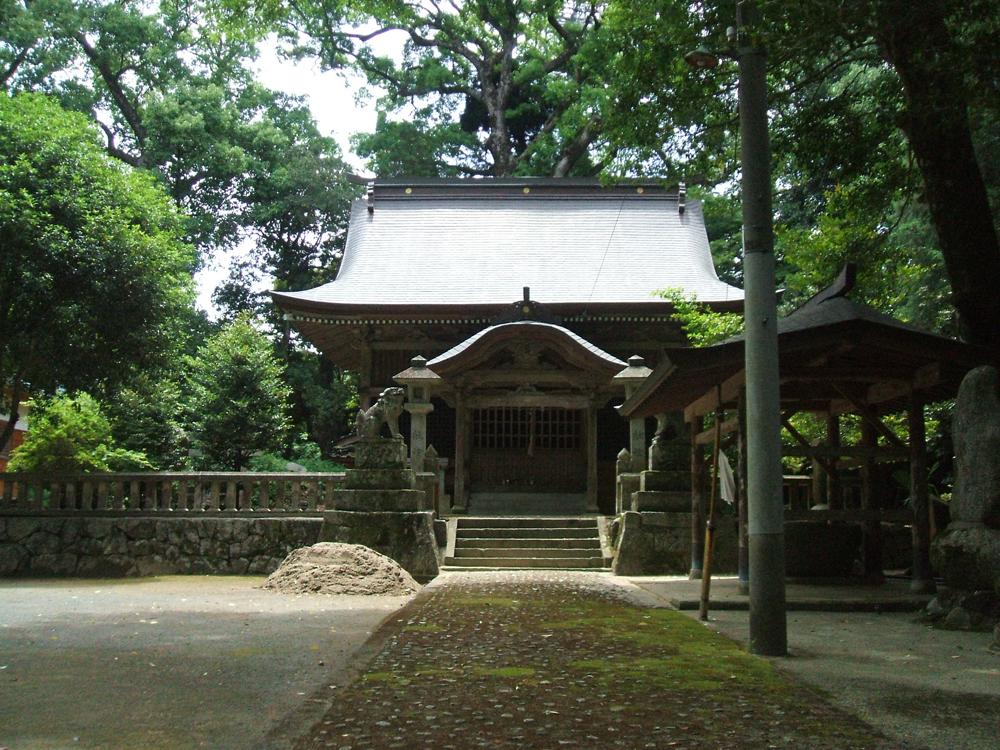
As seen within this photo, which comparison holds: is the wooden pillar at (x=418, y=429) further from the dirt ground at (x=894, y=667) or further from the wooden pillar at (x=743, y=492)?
the wooden pillar at (x=743, y=492)

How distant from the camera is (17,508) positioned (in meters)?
13.8

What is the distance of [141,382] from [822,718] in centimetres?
1367

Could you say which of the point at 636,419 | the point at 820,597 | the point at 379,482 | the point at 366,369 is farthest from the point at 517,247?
the point at 820,597

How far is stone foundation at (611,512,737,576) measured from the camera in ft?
41.2

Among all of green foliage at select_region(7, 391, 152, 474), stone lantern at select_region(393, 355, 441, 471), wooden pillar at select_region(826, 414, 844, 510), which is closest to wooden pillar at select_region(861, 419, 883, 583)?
wooden pillar at select_region(826, 414, 844, 510)

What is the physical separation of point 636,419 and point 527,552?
2.75 metres

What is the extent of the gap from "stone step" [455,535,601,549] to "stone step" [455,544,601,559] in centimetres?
4

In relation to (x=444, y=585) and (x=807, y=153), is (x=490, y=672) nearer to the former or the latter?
(x=444, y=585)

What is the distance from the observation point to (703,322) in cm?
1524

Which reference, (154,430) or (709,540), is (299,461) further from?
(709,540)

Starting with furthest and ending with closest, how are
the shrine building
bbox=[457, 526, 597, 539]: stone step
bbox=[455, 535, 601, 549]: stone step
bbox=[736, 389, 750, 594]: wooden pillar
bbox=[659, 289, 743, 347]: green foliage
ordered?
the shrine building → bbox=[659, 289, 743, 347]: green foliage → bbox=[457, 526, 597, 539]: stone step → bbox=[455, 535, 601, 549]: stone step → bbox=[736, 389, 750, 594]: wooden pillar

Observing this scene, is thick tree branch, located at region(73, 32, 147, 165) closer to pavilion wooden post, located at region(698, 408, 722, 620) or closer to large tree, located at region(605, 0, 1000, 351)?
large tree, located at region(605, 0, 1000, 351)

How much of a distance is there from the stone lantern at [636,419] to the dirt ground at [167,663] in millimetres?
5951

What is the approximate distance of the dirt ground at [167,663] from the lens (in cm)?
404
